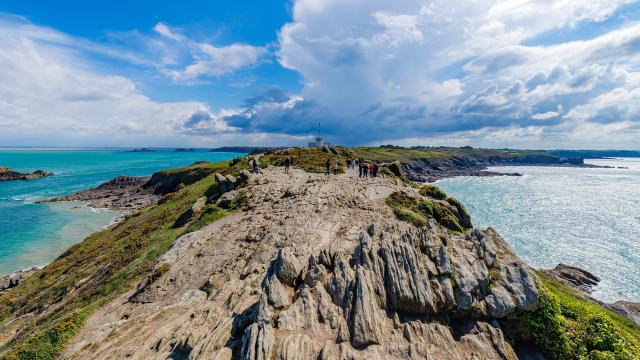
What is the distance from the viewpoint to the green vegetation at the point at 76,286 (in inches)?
714

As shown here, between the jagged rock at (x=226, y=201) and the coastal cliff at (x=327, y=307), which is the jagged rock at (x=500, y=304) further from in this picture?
the jagged rock at (x=226, y=201)

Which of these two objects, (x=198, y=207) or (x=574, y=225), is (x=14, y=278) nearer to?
(x=198, y=207)

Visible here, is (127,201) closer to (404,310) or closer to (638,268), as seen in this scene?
(404,310)

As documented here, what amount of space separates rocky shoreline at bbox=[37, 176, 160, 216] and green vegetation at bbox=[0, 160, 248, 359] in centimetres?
4766

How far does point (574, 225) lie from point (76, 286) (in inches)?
4260

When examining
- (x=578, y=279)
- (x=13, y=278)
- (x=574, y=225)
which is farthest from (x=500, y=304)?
(x=574, y=225)

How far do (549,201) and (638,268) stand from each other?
6394 cm

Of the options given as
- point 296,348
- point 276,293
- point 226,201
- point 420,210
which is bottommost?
point 296,348

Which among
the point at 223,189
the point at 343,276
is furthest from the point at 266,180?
the point at 343,276

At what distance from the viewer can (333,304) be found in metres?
14.5

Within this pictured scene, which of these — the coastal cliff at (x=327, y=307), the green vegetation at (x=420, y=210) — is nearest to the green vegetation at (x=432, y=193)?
the green vegetation at (x=420, y=210)

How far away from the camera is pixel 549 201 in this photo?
11650 cm

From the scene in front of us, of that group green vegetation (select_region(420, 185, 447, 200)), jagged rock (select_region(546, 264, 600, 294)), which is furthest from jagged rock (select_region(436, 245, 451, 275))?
jagged rock (select_region(546, 264, 600, 294))

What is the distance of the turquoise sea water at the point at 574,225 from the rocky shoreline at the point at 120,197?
97.1 metres
